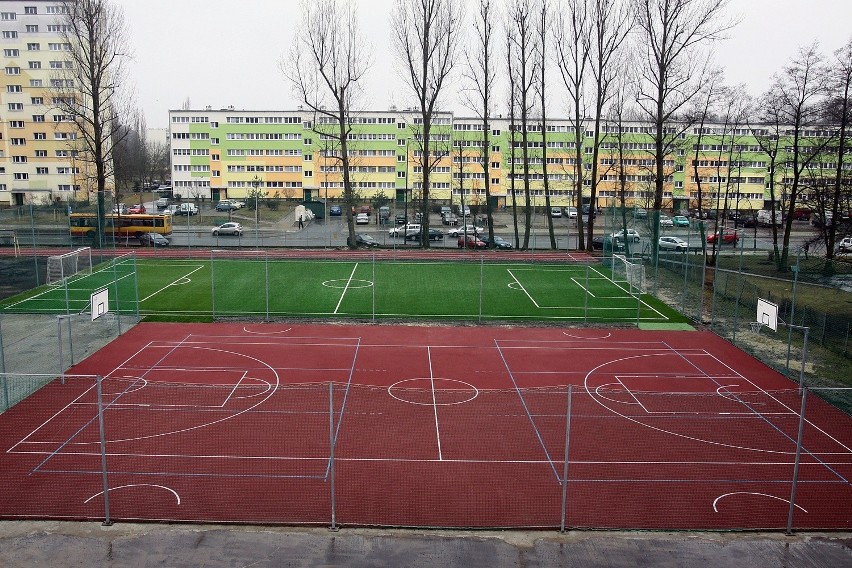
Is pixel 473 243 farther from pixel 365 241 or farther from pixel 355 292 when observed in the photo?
pixel 355 292

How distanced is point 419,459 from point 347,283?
1892 cm

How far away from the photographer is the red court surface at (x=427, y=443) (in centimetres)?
1201

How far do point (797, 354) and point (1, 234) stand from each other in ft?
119

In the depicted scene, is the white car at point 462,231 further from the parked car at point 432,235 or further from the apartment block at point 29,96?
the apartment block at point 29,96

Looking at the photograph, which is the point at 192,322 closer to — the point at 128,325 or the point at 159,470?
the point at 128,325

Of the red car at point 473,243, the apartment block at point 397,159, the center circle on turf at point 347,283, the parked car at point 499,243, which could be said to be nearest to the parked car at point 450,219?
the parked car at point 499,243

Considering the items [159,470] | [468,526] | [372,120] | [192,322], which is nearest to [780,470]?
[468,526]

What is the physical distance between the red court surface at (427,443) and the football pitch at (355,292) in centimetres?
519

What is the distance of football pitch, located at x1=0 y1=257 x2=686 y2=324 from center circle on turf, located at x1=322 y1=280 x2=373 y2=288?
5 cm

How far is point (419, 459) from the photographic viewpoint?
1382cm

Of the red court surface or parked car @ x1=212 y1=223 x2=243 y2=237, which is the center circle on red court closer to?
the red court surface

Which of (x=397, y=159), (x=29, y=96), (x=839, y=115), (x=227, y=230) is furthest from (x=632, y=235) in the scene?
(x=29, y=96)

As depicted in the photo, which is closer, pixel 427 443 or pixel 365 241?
pixel 427 443

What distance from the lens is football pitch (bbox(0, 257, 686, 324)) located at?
26344mm
